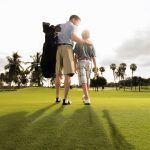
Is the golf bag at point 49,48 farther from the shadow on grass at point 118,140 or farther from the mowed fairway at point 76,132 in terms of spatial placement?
the shadow on grass at point 118,140

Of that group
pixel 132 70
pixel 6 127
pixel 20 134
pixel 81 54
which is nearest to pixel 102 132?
pixel 20 134

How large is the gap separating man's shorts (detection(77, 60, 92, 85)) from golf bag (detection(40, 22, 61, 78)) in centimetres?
77

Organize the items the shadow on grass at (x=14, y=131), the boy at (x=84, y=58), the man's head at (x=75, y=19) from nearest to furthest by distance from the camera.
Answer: the shadow on grass at (x=14, y=131) < the man's head at (x=75, y=19) < the boy at (x=84, y=58)

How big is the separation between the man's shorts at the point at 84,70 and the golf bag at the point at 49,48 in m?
0.77

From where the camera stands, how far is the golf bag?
332 inches

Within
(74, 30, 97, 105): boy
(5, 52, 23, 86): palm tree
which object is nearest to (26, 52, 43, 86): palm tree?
(5, 52, 23, 86): palm tree

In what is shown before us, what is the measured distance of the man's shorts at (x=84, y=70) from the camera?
28.9 feet

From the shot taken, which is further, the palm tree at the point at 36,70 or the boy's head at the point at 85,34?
the palm tree at the point at 36,70

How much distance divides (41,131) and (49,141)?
1.89 feet

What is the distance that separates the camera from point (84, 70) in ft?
29.5

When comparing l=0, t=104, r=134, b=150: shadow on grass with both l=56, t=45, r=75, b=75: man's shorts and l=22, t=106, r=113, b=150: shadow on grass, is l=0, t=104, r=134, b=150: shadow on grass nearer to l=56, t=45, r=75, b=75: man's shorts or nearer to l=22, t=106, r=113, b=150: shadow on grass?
l=22, t=106, r=113, b=150: shadow on grass

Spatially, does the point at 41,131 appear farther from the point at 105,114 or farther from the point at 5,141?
the point at 105,114

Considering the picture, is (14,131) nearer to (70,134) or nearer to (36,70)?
(70,134)

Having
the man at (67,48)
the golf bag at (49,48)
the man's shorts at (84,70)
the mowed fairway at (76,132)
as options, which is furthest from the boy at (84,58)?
the mowed fairway at (76,132)
